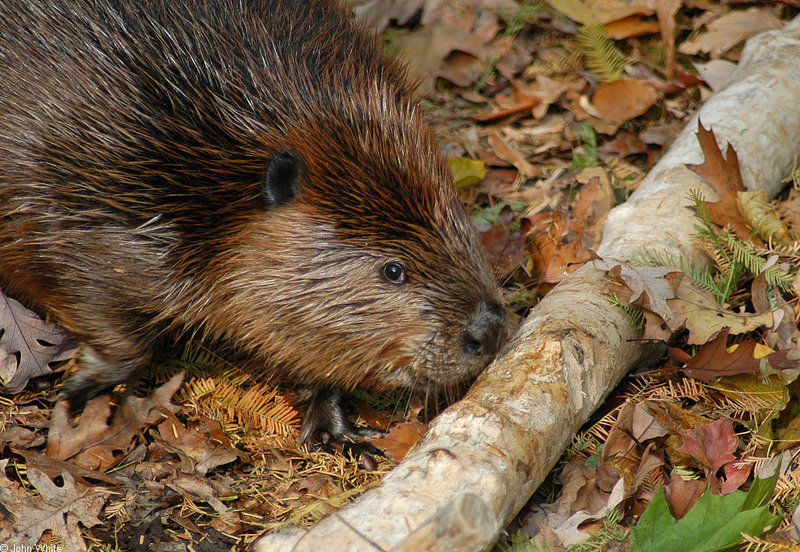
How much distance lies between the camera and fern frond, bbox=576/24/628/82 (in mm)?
5617

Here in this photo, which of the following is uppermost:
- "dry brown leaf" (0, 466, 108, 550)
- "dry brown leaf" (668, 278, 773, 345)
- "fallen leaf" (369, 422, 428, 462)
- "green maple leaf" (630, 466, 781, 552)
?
"dry brown leaf" (668, 278, 773, 345)

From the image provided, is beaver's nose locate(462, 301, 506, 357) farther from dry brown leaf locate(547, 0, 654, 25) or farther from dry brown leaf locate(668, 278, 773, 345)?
dry brown leaf locate(547, 0, 654, 25)

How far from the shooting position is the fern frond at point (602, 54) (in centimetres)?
562

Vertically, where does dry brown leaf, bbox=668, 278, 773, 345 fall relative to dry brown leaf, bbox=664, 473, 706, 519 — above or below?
above

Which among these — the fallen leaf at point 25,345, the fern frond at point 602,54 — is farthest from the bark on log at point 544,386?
the fallen leaf at point 25,345

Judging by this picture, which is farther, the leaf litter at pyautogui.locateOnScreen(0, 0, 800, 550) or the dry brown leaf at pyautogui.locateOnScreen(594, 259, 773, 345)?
the dry brown leaf at pyautogui.locateOnScreen(594, 259, 773, 345)

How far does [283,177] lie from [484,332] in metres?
1.08

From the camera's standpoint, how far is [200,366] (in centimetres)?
418

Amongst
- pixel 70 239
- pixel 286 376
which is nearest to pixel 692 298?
pixel 286 376

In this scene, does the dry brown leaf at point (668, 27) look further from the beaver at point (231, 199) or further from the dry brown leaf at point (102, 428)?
the dry brown leaf at point (102, 428)

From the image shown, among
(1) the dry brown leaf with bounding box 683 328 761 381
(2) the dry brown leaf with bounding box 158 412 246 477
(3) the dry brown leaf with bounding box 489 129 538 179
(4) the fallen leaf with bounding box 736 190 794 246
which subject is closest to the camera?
(1) the dry brown leaf with bounding box 683 328 761 381

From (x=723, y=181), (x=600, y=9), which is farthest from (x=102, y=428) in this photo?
(x=600, y=9)

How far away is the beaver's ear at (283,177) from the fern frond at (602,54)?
3012 millimetres

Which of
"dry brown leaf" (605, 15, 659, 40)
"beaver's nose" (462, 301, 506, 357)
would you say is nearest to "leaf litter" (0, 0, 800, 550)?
"dry brown leaf" (605, 15, 659, 40)
